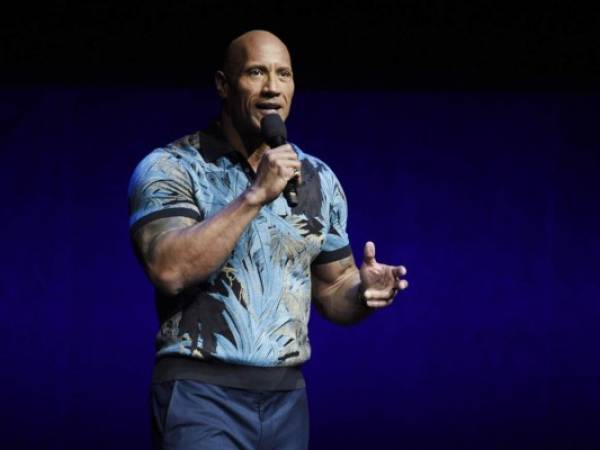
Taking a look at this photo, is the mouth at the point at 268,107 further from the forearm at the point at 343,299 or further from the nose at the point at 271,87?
the forearm at the point at 343,299

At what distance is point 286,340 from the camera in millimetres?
2303

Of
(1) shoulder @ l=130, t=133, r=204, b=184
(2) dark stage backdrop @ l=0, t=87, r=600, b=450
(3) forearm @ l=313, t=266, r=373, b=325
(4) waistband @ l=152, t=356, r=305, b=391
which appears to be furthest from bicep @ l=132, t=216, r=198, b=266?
(2) dark stage backdrop @ l=0, t=87, r=600, b=450

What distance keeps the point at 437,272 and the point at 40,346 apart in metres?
1.54

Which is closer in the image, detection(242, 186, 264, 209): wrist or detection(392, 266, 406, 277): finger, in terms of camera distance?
detection(242, 186, 264, 209): wrist

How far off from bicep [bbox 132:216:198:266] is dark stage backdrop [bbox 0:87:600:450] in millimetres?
2257

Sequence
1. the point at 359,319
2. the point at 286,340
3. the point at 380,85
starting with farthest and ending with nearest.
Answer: the point at 380,85 → the point at 359,319 → the point at 286,340

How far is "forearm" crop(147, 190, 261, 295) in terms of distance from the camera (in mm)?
2129

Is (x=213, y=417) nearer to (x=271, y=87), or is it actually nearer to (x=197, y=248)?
(x=197, y=248)

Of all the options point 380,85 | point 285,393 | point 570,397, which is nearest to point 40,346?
point 380,85

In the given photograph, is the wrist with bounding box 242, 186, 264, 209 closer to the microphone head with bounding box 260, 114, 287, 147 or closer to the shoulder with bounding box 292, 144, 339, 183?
the microphone head with bounding box 260, 114, 287, 147

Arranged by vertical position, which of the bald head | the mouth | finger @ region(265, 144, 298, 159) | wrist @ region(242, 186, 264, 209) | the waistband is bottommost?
the waistband

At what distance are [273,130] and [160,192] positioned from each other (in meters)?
0.25

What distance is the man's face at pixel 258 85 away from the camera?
2.41 m

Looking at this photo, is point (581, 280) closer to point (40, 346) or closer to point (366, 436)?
point (366, 436)
